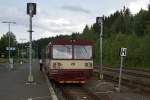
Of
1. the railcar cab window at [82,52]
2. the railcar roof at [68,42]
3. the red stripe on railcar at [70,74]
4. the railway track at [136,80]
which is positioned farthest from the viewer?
the railcar cab window at [82,52]

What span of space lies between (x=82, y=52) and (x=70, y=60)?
36.5 inches

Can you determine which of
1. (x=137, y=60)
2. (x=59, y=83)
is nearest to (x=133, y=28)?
(x=137, y=60)

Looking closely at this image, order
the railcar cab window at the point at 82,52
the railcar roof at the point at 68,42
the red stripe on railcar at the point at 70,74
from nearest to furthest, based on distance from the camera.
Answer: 1. the red stripe on railcar at the point at 70,74
2. the railcar roof at the point at 68,42
3. the railcar cab window at the point at 82,52

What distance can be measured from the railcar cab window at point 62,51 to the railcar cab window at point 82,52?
37 cm

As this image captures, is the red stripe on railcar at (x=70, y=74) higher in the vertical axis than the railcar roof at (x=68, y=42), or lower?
lower

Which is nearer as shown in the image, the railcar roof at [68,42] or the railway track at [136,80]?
the railway track at [136,80]

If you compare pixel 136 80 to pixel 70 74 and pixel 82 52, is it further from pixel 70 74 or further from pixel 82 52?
pixel 70 74

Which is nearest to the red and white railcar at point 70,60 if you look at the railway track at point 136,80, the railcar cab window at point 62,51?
the railcar cab window at point 62,51

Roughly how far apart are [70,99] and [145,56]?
4928 cm

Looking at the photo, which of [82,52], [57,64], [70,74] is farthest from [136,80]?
[57,64]

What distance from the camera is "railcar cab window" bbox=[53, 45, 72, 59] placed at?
29.1 metres

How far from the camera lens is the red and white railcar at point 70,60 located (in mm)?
29016

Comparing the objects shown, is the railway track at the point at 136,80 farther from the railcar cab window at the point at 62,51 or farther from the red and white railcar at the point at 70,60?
the railcar cab window at the point at 62,51

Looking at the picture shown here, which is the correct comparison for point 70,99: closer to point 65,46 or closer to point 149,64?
point 65,46
